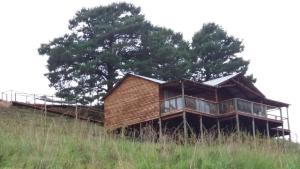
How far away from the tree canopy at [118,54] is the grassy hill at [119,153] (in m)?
34.8

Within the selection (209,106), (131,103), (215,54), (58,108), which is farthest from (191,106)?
(215,54)

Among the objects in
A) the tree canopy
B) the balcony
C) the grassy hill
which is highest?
the tree canopy

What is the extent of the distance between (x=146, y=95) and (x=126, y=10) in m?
18.3

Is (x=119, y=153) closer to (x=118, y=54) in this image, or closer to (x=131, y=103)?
(x=131, y=103)

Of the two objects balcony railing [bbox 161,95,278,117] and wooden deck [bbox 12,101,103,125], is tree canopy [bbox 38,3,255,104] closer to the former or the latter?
wooden deck [bbox 12,101,103,125]

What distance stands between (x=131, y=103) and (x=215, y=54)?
18.9 m

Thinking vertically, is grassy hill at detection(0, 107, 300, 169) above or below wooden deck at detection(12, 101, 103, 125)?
below

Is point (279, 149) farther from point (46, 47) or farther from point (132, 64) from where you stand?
point (46, 47)

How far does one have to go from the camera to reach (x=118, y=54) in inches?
2052

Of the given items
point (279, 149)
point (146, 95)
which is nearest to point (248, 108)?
point (146, 95)

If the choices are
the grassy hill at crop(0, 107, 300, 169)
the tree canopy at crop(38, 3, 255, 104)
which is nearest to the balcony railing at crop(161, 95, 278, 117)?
the tree canopy at crop(38, 3, 255, 104)

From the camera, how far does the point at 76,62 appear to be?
5078cm

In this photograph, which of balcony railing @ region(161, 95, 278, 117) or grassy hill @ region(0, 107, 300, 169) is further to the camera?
balcony railing @ region(161, 95, 278, 117)

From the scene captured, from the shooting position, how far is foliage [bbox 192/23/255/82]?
56000mm
